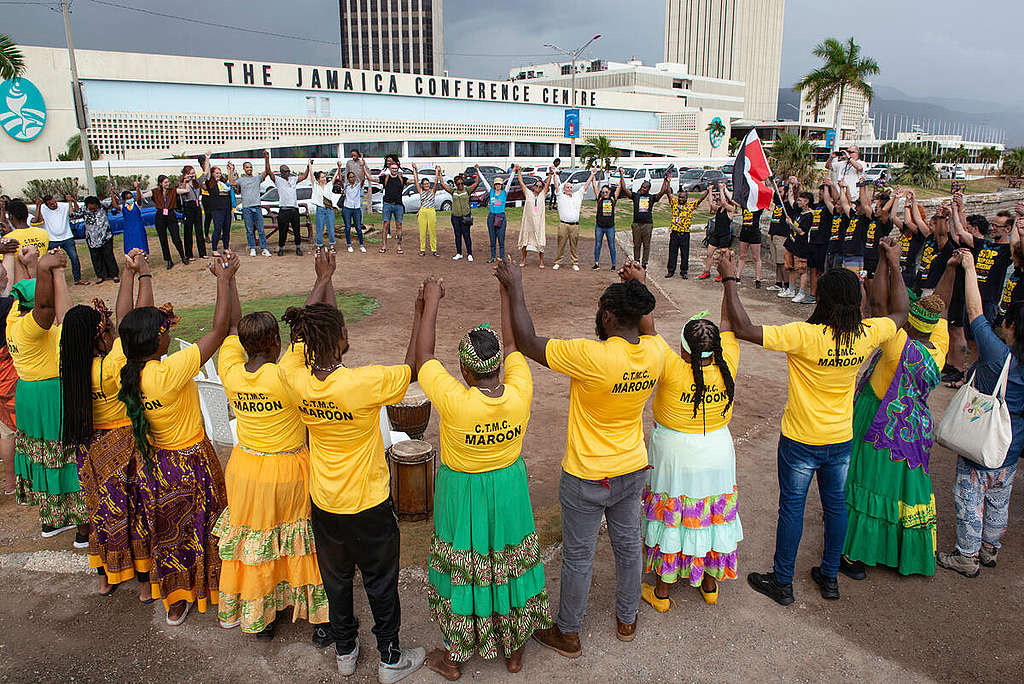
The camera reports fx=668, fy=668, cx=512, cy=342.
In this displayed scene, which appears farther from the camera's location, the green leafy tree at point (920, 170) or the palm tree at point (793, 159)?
the green leafy tree at point (920, 170)

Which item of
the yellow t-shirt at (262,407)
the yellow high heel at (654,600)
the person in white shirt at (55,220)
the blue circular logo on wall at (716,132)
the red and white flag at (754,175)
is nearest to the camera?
the yellow t-shirt at (262,407)

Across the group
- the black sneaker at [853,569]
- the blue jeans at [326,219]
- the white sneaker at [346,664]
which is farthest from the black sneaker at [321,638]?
the blue jeans at [326,219]

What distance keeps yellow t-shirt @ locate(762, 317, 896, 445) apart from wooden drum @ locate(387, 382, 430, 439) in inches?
A: 112

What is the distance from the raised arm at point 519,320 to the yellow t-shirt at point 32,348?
298cm

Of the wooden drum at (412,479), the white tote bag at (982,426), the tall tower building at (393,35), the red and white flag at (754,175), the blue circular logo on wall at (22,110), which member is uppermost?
the tall tower building at (393,35)

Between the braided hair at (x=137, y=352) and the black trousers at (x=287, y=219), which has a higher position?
the black trousers at (x=287, y=219)

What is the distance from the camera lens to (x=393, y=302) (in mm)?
11031

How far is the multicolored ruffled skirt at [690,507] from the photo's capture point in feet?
12.6

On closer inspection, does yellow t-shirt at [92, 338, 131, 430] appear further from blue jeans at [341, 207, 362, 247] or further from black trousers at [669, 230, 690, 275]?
black trousers at [669, 230, 690, 275]

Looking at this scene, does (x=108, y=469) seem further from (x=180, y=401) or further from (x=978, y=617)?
(x=978, y=617)

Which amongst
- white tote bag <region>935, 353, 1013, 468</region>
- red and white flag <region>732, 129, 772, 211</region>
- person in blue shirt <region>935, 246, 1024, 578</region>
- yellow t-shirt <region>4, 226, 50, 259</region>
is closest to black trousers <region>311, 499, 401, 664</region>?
white tote bag <region>935, 353, 1013, 468</region>

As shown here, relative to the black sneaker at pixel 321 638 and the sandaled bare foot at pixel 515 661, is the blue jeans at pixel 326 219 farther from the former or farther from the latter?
the sandaled bare foot at pixel 515 661

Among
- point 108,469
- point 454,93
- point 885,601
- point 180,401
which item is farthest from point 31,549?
point 454,93

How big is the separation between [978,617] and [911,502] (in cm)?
Answer: 71
